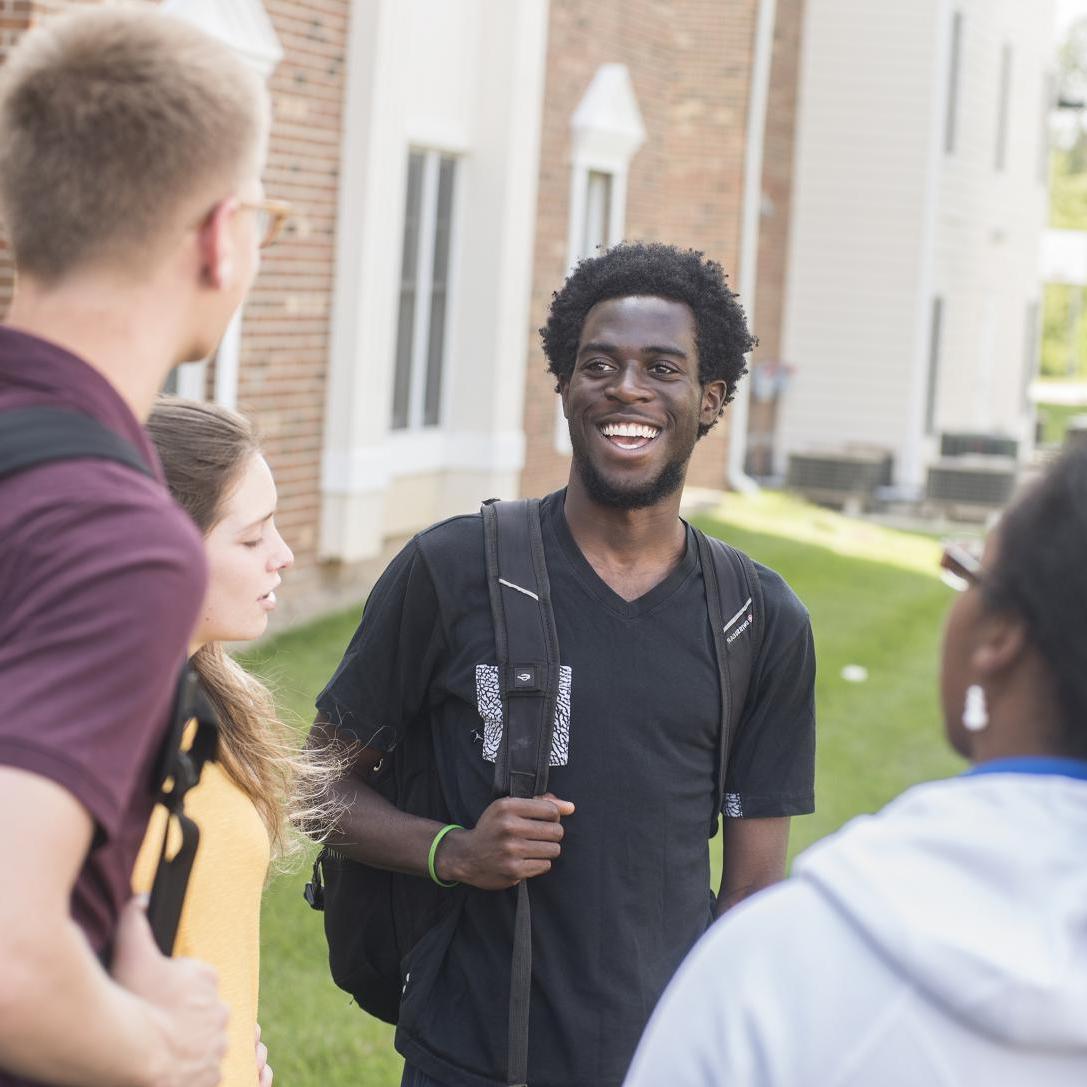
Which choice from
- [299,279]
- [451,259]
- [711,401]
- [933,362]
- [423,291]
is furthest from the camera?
[933,362]

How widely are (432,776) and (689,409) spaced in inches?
35.2

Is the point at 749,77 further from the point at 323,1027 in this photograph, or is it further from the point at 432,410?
the point at 323,1027

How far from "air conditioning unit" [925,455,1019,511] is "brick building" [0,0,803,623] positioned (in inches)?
245

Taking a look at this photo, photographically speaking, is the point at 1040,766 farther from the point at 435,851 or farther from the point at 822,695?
the point at 822,695

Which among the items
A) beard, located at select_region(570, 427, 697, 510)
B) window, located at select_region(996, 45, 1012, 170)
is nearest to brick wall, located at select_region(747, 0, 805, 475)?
window, located at select_region(996, 45, 1012, 170)

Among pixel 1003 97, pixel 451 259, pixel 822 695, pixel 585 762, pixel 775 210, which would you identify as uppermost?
pixel 1003 97

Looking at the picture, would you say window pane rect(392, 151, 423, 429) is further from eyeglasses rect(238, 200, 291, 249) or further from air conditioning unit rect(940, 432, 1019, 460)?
air conditioning unit rect(940, 432, 1019, 460)

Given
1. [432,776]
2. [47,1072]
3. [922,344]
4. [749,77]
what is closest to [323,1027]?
[432,776]

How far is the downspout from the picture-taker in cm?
2075

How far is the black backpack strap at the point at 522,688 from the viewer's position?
314 cm

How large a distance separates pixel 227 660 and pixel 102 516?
1525mm

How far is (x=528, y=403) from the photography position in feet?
49.4

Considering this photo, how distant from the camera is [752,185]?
822 inches

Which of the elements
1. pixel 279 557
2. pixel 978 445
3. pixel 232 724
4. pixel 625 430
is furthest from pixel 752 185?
pixel 232 724
